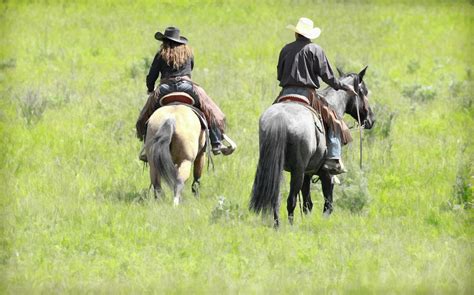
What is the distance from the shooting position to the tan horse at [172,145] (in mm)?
12195

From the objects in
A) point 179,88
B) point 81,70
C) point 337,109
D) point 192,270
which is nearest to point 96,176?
point 179,88

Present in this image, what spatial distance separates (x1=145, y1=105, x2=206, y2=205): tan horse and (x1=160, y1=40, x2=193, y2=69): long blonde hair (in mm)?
581

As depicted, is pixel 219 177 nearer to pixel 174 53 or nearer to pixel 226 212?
pixel 174 53

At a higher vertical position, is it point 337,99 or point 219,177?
point 337,99

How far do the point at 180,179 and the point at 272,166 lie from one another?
177 centimetres

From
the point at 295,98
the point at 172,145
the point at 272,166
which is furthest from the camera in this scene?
the point at 172,145

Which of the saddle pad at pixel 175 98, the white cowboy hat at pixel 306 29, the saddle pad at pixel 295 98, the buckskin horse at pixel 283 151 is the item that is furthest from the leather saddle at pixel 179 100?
the white cowboy hat at pixel 306 29

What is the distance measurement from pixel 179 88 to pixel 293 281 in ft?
15.1

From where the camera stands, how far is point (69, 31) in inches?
1142

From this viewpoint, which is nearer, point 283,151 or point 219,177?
point 283,151

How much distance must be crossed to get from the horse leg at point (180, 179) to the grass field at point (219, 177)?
0.17 m

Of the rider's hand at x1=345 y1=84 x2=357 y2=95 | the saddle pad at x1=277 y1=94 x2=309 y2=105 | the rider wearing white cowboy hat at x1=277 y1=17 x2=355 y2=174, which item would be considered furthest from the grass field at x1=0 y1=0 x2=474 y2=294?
the rider wearing white cowboy hat at x1=277 y1=17 x2=355 y2=174

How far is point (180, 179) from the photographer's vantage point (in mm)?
12414

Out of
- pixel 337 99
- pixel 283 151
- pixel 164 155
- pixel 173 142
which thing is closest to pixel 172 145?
pixel 173 142
